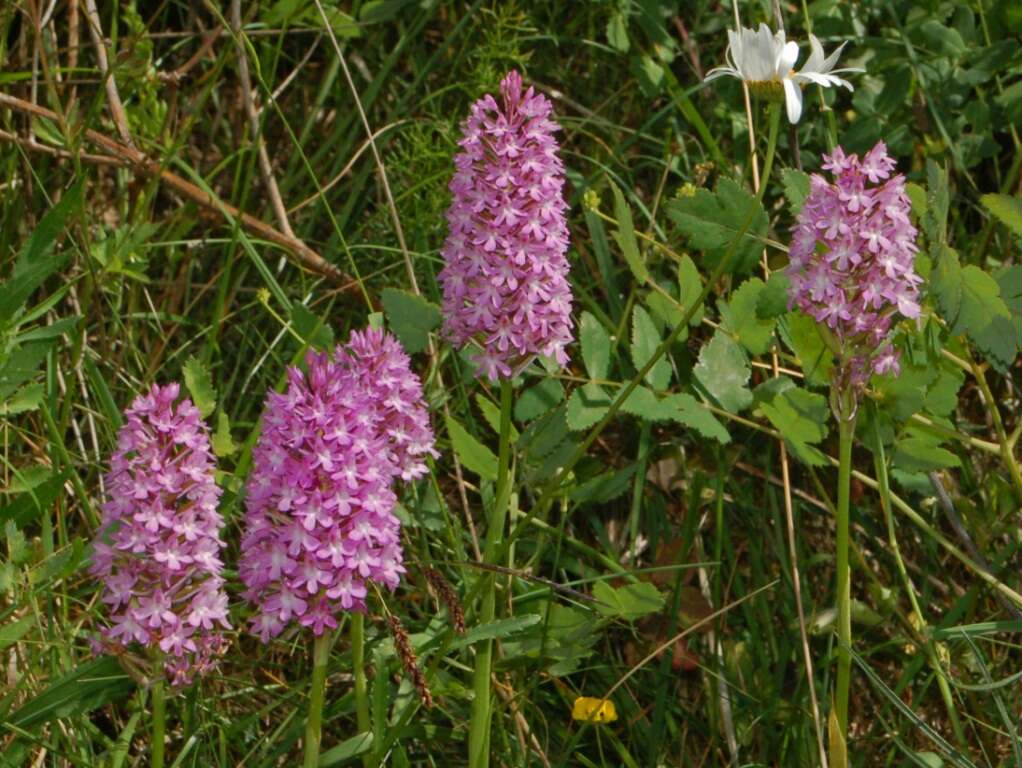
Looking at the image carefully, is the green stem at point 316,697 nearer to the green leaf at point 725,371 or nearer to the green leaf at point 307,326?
the green leaf at point 307,326

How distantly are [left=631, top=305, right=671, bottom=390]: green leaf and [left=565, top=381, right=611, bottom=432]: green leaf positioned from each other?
82mm

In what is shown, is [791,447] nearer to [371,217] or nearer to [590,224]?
[590,224]

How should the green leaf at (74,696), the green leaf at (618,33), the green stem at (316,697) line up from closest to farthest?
the green stem at (316,697) < the green leaf at (74,696) < the green leaf at (618,33)

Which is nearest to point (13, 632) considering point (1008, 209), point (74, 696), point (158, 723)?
point (74, 696)

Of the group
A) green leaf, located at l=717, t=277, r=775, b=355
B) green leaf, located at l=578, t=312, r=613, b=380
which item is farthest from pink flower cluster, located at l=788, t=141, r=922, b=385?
green leaf, located at l=578, t=312, r=613, b=380

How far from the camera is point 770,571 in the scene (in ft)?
10.3

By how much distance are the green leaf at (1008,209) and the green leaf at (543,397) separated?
78cm

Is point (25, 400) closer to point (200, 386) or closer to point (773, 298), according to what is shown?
point (200, 386)

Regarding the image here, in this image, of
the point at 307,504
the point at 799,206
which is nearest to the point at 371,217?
the point at 799,206

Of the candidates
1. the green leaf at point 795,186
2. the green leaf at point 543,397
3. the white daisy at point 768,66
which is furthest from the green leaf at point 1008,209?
the green leaf at point 543,397

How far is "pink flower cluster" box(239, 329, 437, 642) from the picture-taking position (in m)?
1.91

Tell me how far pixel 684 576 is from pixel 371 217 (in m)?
1.11

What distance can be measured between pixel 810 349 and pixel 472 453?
0.58m

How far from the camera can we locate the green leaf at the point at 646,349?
2.64 meters
